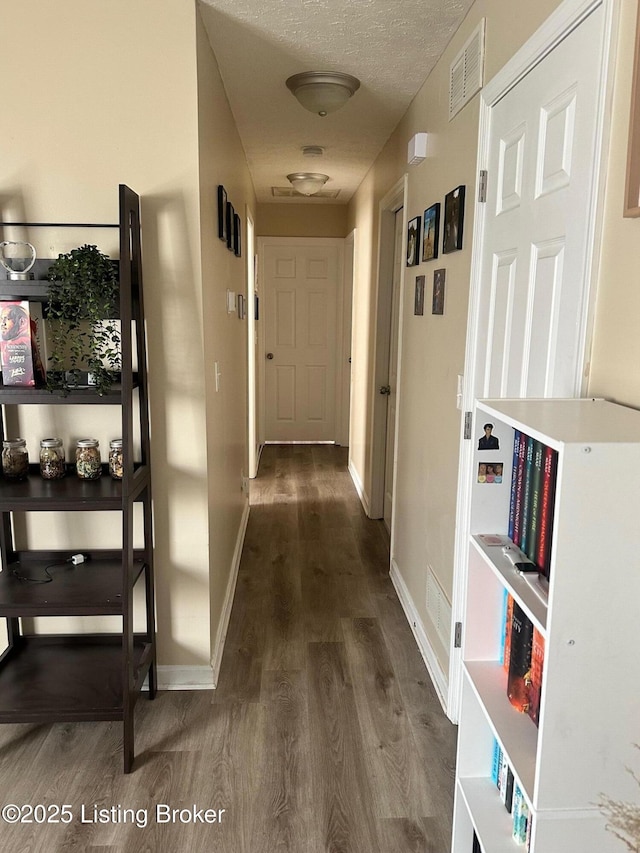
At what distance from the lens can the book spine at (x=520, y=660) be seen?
1229mm

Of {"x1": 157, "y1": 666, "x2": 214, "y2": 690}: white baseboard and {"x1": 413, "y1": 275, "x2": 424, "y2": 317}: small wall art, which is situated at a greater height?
{"x1": 413, "y1": 275, "x2": 424, "y2": 317}: small wall art

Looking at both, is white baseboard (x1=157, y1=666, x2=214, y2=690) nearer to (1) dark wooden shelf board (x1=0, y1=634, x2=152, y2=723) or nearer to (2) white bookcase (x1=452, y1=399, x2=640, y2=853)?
(1) dark wooden shelf board (x1=0, y1=634, x2=152, y2=723)

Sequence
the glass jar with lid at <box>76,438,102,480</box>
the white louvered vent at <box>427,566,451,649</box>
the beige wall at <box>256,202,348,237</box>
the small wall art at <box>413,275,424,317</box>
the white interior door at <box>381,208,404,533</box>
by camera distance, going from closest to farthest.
→ the glass jar with lid at <box>76,438,102,480</box>
the white louvered vent at <box>427,566,451,649</box>
the small wall art at <box>413,275,424,317</box>
the white interior door at <box>381,208,404,533</box>
the beige wall at <box>256,202,348,237</box>

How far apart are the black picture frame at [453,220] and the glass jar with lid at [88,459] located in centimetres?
144

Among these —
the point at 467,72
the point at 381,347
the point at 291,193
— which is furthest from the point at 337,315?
the point at 467,72

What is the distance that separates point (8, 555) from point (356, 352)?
3509mm

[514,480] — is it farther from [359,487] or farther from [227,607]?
[359,487]

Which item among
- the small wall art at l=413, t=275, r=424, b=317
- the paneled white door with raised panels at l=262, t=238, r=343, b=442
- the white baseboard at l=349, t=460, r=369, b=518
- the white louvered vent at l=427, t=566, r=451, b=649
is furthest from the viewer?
the paneled white door with raised panels at l=262, t=238, r=343, b=442

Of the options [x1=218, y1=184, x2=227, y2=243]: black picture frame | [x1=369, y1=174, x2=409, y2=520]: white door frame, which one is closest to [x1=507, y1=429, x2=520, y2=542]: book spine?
[x1=218, y1=184, x2=227, y2=243]: black picture frame

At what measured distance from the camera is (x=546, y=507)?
1158mm

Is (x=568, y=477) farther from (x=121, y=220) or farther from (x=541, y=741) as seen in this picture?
(x=121, y=220)

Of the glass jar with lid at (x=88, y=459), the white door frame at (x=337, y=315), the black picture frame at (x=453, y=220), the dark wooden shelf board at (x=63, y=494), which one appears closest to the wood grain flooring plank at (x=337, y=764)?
the dark wooden shelf board at (x=63, y=494)

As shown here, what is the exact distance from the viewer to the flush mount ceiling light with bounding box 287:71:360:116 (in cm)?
267

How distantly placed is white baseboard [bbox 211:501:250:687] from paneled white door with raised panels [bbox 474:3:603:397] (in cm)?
151
